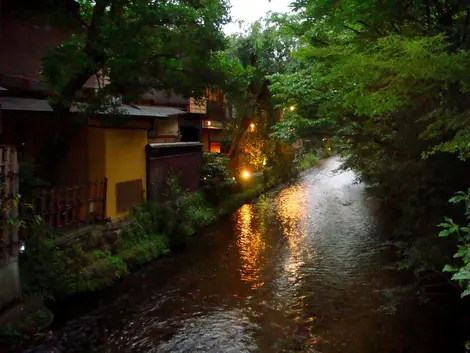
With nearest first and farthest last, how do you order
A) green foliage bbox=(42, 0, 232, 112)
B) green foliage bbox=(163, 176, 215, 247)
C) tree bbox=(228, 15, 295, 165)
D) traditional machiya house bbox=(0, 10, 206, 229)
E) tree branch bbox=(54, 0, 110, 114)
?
1. green foliage bbox=(42, 0, 232, 112)
2. tree branch bbox=(54, 0, 110, 114)
3. traditional machiya house bbox=(0, 10, 206, 229)
4. green foliage bbox=(163, 176, 215, 247)
5. tree bbox=(228, 15, 295, 165)

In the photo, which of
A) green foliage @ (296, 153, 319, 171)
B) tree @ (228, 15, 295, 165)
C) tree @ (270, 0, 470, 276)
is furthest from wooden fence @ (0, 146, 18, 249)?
green foliage @ (296, 153, 319, 171)

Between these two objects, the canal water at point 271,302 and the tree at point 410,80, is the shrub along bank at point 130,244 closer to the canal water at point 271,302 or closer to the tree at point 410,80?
the canal water at point 271,302

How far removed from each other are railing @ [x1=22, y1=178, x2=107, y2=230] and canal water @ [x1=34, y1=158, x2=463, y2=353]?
2387mm

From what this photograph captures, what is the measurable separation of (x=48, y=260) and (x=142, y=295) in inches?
97.8

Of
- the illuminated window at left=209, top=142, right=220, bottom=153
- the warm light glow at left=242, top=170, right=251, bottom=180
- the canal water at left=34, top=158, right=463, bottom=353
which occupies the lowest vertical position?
the canal water at left=34, top=158, right=463, bottom=353

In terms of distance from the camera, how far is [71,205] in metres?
11.5

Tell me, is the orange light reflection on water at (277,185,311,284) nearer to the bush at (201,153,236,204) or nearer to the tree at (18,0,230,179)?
the bush at (201,153,236,204)

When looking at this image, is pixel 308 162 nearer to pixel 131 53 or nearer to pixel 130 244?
pixel 130 244

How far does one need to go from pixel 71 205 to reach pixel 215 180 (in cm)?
1044

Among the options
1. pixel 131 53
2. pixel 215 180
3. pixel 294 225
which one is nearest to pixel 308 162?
pixel 215 180

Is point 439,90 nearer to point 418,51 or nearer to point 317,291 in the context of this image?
point 418,51

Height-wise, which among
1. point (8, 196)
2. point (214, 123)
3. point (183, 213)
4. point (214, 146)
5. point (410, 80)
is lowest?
point (183, 213)

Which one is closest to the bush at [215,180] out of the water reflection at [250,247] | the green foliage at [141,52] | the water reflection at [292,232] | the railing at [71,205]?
the water reflection at [250,247]

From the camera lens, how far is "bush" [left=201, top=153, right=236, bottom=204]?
20.9 m
